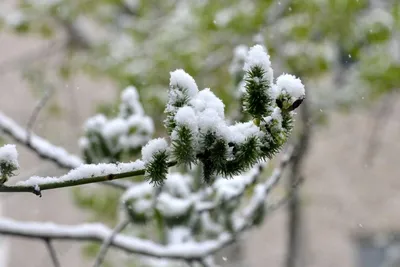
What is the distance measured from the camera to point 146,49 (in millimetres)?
4129

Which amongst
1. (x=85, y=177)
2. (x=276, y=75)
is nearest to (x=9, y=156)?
(x=85, y=177)

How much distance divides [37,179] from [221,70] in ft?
11.7

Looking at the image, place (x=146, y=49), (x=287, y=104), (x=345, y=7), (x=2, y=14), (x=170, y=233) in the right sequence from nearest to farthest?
(x=287, y=104) → (x=170, y=233) → (x=345, y=7) → (x=146, y=49) → (x=2, y=14)

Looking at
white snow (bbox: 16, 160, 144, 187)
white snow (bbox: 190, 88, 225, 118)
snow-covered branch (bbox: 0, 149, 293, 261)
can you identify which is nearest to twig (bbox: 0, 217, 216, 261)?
snow-covered branch (bbox: 0, 149, 293, 261)

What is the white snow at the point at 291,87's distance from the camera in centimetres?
77

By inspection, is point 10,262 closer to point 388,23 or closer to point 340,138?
point 340,138

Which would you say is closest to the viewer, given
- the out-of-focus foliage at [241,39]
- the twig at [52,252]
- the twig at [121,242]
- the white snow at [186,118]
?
the white snow at [186,118]

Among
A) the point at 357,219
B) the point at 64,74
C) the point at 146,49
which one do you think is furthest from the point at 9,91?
the point at 357,219

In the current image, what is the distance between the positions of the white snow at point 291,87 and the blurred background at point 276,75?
3.32 ft

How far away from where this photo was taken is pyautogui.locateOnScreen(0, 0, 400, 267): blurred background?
358 cm

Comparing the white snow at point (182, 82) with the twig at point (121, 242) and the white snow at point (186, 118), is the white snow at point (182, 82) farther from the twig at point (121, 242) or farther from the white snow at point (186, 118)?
the twig at point (121, 242)

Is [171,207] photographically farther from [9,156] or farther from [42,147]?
[9,156]

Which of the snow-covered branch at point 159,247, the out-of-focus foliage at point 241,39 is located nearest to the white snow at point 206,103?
the snow-covered branch at point 159,247

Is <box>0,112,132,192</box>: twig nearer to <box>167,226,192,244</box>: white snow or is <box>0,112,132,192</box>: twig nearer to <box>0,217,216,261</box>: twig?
<box>0,217,216,261</box>: twig
